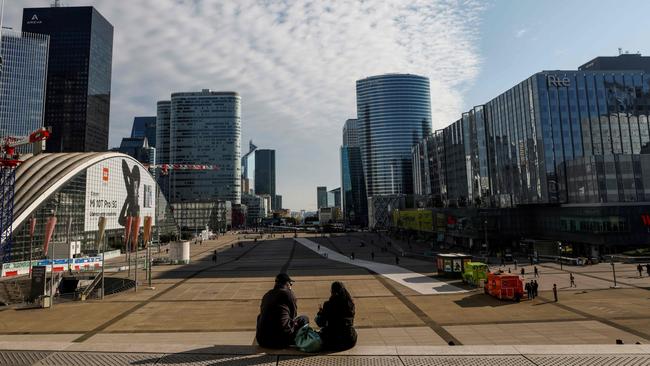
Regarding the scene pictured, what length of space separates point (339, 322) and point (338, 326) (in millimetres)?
99

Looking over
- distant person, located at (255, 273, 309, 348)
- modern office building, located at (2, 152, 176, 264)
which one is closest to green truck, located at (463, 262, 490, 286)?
distant person, located at (255, 273, 309, 348)

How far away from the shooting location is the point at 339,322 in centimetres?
905

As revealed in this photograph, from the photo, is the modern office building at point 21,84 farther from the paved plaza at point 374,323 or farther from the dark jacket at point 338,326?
the dark jacket at point 338,326

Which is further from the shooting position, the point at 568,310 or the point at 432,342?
the point at 568,310

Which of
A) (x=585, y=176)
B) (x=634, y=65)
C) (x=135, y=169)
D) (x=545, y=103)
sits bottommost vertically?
(x=585, y=176)

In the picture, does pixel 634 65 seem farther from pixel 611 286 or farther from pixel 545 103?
pixel 611 286

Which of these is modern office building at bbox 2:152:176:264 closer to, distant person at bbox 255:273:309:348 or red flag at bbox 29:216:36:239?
red flag at bbox 29:216:36:239

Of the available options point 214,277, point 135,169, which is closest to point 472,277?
point 214,277

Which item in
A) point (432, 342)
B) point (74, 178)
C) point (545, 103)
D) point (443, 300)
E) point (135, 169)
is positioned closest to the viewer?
point (432, 342)

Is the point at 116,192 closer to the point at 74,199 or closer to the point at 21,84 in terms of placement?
the point at 74,199

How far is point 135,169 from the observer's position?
94500mm

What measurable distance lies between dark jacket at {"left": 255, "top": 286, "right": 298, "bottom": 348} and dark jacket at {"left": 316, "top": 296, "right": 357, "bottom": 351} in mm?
880

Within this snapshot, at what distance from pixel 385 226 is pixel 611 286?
6596 inches

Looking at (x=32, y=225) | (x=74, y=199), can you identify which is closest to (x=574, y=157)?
(x=32, y=225)
